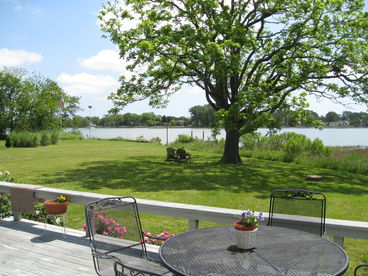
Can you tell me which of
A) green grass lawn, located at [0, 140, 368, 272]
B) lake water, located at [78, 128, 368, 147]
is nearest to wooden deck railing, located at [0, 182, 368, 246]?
green grass lawn, located at [0, 140, 368, 272]

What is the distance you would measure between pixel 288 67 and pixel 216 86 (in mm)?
3757

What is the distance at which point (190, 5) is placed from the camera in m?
15.5

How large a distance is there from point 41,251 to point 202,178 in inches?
352

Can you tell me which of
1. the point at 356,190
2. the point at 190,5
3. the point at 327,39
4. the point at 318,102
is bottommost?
the point at 356,190

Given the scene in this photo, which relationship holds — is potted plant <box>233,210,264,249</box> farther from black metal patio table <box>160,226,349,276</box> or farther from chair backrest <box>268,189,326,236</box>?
chair backrest <box>268,189,326,236</box>

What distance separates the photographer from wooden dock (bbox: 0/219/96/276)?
3.83 metres

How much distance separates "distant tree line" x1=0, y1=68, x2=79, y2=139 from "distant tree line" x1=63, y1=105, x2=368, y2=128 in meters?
9.36

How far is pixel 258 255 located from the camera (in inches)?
98.3

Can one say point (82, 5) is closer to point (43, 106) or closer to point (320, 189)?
point (320, 189)

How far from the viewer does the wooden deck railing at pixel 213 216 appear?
321 cm

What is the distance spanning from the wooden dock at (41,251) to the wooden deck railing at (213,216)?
0.55m

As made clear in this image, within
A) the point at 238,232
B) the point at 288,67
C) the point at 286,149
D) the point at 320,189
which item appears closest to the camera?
the point at 238,232

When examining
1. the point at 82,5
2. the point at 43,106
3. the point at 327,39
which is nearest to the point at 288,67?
the point at 327,39

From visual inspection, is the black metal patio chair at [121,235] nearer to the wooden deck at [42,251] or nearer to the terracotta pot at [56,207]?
the wooden deck at [42,251]
